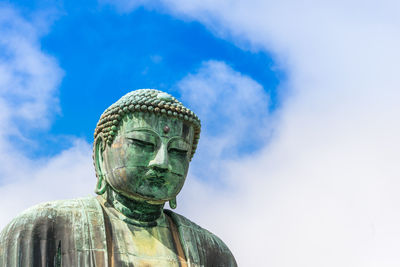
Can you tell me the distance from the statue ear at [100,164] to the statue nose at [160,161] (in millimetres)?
977

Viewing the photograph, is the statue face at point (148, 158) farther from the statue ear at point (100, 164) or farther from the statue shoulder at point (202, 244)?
the statue shoulder at point (202, 244)

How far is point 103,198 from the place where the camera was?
1583 centimetres

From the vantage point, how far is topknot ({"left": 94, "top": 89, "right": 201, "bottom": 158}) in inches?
613

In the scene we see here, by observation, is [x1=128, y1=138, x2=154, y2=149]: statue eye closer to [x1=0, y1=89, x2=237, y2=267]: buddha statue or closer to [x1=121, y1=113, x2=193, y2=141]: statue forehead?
[x1=0, y1=89, x2=237, y2=267]: buddha statue

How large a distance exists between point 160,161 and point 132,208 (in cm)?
97

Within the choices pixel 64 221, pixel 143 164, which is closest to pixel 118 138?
pixel 143 164

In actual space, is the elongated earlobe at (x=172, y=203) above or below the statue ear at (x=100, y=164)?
below

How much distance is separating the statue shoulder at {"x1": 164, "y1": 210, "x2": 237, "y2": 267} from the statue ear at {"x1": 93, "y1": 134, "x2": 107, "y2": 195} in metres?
1.28

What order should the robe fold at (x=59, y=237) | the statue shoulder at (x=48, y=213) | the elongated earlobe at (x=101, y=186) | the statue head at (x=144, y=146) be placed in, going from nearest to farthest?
the robe fold at (x=59, y=237) → the statue shoulder at (x=48, y=213) → the statue head at (x=144, y=146) → the elongated earlobe at (x=101, y=186)

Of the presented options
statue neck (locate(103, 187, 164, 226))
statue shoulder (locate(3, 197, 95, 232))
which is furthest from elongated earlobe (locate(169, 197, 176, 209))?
statue shoulder (locate(3, 197, 95, 232))

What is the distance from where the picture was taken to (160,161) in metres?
15.2

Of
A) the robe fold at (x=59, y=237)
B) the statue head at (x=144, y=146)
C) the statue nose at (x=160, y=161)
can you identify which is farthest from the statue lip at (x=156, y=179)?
the robe fold at (x=59, y=237)

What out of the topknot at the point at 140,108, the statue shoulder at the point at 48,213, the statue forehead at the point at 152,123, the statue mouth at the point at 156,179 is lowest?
the statue shoulder at the point at 48,213

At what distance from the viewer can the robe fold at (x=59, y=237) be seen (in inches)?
575
